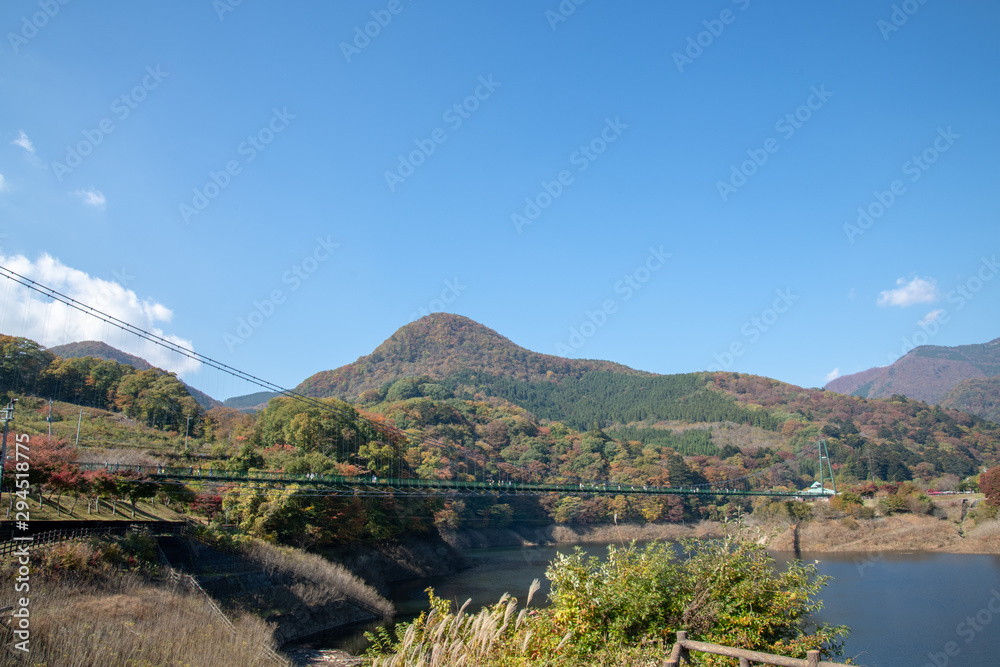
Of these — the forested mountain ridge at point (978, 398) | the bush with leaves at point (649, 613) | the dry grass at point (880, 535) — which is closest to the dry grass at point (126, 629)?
the bush with leaves at point (649, 613)

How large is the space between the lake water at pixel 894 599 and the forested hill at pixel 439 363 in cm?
12981

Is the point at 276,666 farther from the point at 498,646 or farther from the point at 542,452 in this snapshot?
the point at 542,452

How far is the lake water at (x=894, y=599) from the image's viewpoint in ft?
65.7

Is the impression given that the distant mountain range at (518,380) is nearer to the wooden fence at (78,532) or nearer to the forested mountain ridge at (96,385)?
the forested mountain ridge at (96,385)

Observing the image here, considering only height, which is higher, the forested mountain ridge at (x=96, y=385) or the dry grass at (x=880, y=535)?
the forested mountain ridge at (x=96, y=385)

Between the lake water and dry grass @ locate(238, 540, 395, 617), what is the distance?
1761 mm

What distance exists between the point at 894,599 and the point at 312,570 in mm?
26560

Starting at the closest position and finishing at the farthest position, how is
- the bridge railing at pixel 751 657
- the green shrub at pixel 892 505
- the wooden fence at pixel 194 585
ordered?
the bridge railing at pixel 751 657
the wooden fence at pixel 194 585
the green shrub at pixel 892 505

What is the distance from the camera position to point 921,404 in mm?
112125

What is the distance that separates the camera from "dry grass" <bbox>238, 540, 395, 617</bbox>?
2427cm

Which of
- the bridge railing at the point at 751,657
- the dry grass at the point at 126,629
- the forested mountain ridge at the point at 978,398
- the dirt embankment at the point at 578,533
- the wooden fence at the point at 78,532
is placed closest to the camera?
the bridge railing at the point at 751,657

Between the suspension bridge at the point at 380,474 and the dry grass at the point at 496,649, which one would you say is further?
the suspension bridge at the point at 380,474

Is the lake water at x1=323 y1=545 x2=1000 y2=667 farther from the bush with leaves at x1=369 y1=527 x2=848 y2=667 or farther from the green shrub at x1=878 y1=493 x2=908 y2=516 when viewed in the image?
the green shrub at x1=878 y1=493 x2=908 y2=516

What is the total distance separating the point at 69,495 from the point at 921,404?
131 meters
